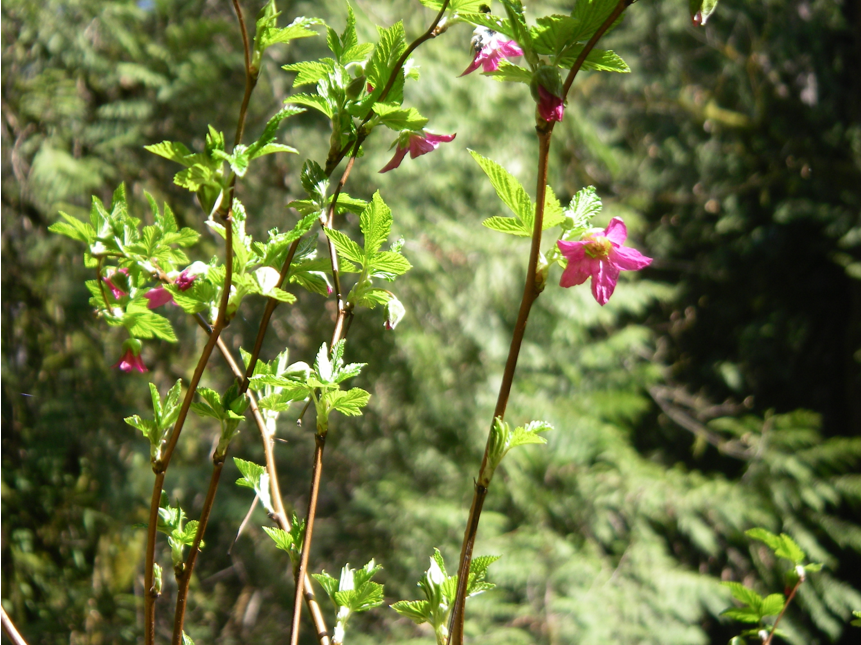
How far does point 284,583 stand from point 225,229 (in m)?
1.56

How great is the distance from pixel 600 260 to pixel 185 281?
0.18 m

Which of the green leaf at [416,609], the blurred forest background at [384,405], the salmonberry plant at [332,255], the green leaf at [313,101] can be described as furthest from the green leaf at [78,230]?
the blurred forest background at [384,405]

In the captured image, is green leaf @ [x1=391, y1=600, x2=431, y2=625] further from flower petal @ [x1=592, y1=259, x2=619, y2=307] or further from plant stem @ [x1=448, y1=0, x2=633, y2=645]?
flower petal @ [x1=592, y1=259, x2=619, y2=307]

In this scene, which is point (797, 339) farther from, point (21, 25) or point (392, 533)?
point (21, 25)

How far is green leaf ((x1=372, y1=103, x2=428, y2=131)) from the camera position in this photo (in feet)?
0.89

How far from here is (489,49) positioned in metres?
0.30

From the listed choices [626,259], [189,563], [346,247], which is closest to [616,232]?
[626,259]

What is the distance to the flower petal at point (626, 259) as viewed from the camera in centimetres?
29

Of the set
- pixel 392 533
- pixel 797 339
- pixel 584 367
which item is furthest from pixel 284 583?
pixel 797 339

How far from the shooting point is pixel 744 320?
251 centimetres

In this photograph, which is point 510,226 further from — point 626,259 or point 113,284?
point 113,284

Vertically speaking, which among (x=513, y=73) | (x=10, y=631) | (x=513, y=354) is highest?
(x=513, y=73)

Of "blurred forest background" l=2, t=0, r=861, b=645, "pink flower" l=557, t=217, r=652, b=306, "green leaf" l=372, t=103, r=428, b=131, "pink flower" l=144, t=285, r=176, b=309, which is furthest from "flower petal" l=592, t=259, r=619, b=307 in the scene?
"blurred forest background" l=2, t=0, r=861, b=645

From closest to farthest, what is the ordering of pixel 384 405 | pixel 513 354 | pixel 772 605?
pixel 513 354 → pixel 772 605 → pixel 384 405
